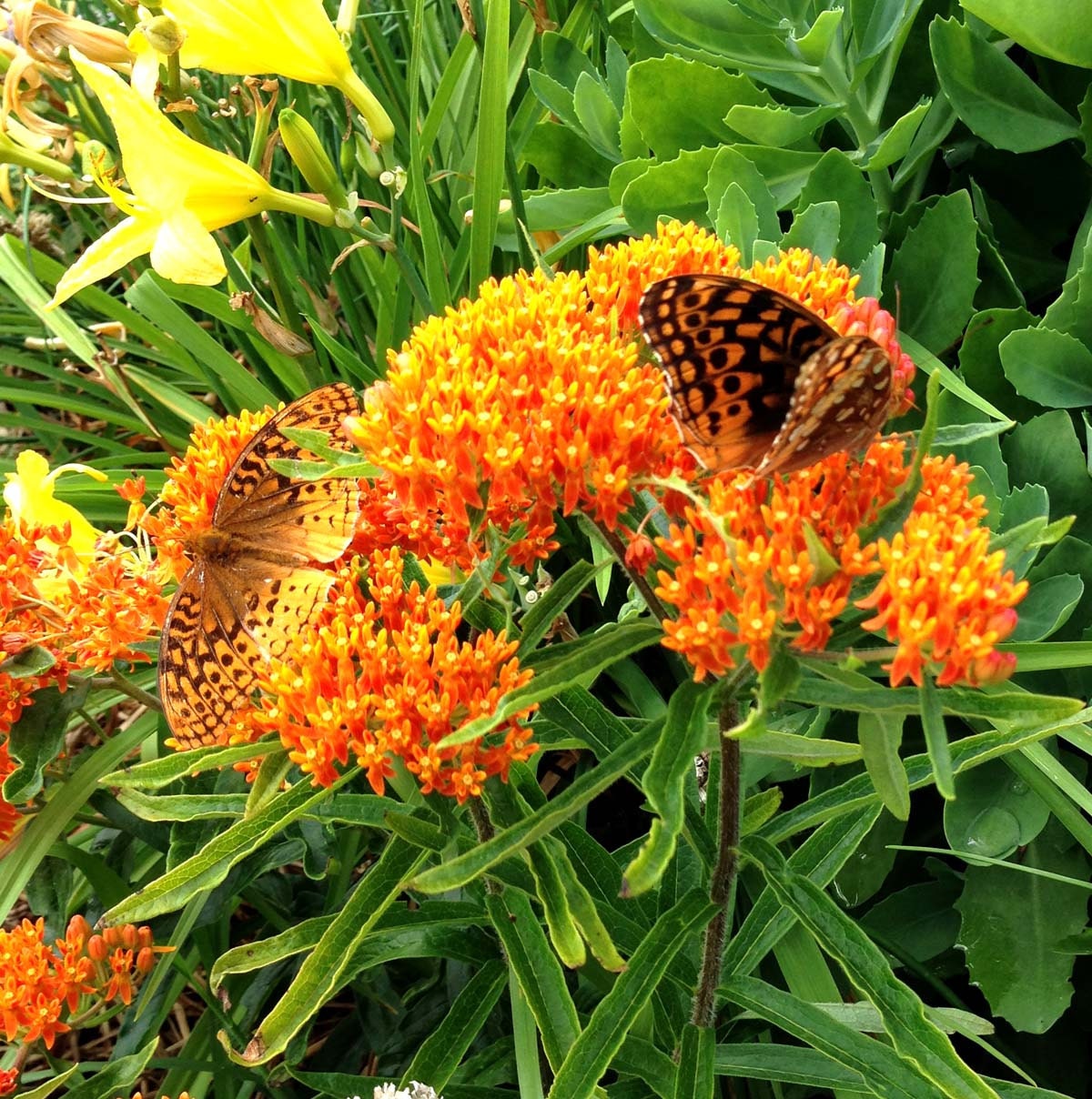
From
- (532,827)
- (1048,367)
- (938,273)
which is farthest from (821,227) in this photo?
(532,827)

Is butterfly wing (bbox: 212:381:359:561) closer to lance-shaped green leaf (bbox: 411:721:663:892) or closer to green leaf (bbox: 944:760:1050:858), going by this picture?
lance-shaped green leaf (bbox: 411:721:663:892)

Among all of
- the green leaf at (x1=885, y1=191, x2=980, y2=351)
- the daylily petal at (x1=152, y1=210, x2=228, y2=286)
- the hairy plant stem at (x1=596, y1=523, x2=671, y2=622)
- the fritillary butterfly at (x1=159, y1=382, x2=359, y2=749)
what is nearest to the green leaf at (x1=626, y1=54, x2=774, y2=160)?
the green leaf at (x1=885, y1=191, x2=980, y2=351)

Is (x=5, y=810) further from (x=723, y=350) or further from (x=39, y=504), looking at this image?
(x=723, y=350)

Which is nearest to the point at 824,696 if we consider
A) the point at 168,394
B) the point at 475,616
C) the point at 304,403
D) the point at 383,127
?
the point at 475,616

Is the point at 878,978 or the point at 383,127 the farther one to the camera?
the point at 383,127

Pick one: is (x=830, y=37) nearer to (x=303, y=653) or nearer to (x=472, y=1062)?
(x=303, y=653)

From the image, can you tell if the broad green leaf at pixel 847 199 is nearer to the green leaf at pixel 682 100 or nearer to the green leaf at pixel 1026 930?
the green leaf at pixel 682 100
